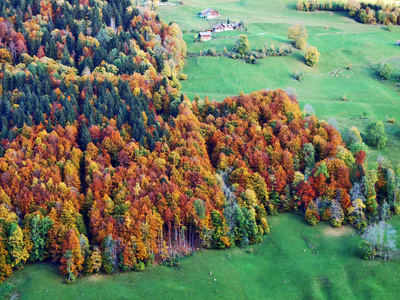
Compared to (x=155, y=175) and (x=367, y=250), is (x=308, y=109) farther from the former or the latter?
(x=367, y=250)

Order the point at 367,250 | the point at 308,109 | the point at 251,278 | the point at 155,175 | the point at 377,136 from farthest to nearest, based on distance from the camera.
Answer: the point at 308,109 → the point at 377,136 → the point at 155,175 → the point at 367,250 → the point at 251,278

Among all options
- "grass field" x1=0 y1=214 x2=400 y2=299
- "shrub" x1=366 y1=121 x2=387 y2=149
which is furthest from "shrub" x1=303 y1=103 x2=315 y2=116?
"grass field" x1=0 y1=214 x2=400 y2=299

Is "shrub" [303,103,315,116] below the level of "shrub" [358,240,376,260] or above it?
above

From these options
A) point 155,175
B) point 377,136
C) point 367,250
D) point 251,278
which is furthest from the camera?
point 377,136

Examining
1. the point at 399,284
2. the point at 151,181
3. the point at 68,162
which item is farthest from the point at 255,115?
the point at 399,284

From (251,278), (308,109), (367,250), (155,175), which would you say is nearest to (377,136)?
(308,109)

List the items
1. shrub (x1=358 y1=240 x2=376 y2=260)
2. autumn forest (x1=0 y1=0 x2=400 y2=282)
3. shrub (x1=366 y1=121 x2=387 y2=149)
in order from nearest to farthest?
shrub (x1=358 y1=240 x2=376 y2=260) → autumn forest (x1=0 y1=0 x2=400 y2=282) → shrub (x1=366 y1=121 x2=387 y2=149)

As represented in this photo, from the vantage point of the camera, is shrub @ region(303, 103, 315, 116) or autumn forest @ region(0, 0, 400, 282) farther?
shrub @ region(303, 103, 315, 116)

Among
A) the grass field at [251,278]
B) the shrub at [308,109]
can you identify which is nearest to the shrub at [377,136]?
the shrub at [308,109]

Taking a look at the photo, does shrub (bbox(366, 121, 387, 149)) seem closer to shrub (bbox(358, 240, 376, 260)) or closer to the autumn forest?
the autumn forest
